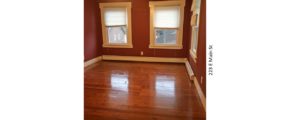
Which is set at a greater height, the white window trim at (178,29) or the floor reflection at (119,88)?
the white window trim at (178,29)

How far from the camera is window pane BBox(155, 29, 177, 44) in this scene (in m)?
5.63

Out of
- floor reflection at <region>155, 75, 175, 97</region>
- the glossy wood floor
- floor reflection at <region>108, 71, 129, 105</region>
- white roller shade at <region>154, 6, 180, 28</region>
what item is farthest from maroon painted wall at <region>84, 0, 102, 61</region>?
floor reflection at <region>155, 75, 175, 97</region>

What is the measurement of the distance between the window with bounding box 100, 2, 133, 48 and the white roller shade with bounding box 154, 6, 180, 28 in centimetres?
85

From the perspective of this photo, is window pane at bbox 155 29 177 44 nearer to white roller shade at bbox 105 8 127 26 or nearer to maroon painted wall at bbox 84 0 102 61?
white roller shade at bbox 105 8 127 26

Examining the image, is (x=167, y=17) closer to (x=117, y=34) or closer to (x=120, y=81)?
(x=117, y=34)

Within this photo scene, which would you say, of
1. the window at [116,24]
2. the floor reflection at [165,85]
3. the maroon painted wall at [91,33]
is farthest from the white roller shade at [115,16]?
the floor reflection at [165,85]

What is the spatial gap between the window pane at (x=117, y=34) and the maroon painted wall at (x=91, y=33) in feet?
1.14

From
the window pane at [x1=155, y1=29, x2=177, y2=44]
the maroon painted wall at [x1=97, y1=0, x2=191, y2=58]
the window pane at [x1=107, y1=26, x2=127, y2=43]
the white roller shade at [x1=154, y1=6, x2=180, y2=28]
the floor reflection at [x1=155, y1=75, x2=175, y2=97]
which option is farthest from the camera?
the window pane at [x1=107, y1=26, x2=127, y2=43]

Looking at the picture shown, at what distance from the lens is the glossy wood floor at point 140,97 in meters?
2.15

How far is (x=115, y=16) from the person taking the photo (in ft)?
19.1

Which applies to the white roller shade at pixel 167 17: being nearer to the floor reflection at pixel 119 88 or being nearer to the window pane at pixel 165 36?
the window pane at pixel 165 36

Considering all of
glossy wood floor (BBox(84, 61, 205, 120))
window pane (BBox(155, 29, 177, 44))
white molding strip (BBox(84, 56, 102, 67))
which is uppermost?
window pane (BBox(155, 29, 177, 44))
